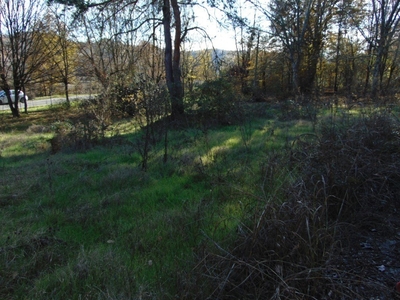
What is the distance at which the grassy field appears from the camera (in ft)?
7.80

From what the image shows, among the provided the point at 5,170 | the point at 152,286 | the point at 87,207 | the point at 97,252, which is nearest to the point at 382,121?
the point at 152,286

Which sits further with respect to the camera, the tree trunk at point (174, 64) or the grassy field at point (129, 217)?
the tree trunk at point (174, 64)

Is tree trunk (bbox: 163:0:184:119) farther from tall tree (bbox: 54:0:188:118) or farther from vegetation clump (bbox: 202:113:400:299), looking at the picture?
vegetation clump (bbox: 202:113:400:299)

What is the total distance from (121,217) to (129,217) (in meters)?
0.11

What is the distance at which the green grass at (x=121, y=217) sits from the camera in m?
2.41

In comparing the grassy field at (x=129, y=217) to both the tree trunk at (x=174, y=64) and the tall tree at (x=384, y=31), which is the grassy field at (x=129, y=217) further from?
the tall tree at (x=384, y=31)

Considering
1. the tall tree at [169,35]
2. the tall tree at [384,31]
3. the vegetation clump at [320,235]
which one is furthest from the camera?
the tall tree at [384,31]

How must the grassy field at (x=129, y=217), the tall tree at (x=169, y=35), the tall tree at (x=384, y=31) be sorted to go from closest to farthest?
the grassy field at (x=129, y=217) < the tall tree at (x=169, y=35) < the tall tree at (x=384, y=31)

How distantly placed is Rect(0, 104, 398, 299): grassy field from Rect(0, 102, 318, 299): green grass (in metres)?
0.01

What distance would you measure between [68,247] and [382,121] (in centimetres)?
455

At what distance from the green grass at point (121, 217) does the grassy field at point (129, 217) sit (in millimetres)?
13

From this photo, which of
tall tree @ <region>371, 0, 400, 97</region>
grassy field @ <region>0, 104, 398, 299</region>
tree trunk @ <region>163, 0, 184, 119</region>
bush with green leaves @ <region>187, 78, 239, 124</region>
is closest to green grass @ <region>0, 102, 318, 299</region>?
grassy field @ <region>0, 104, 398, 299</region>

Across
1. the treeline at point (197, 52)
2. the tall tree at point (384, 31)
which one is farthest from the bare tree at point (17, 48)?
the tall tree at point (384, 31)

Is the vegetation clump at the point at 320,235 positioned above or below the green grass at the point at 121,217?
above
